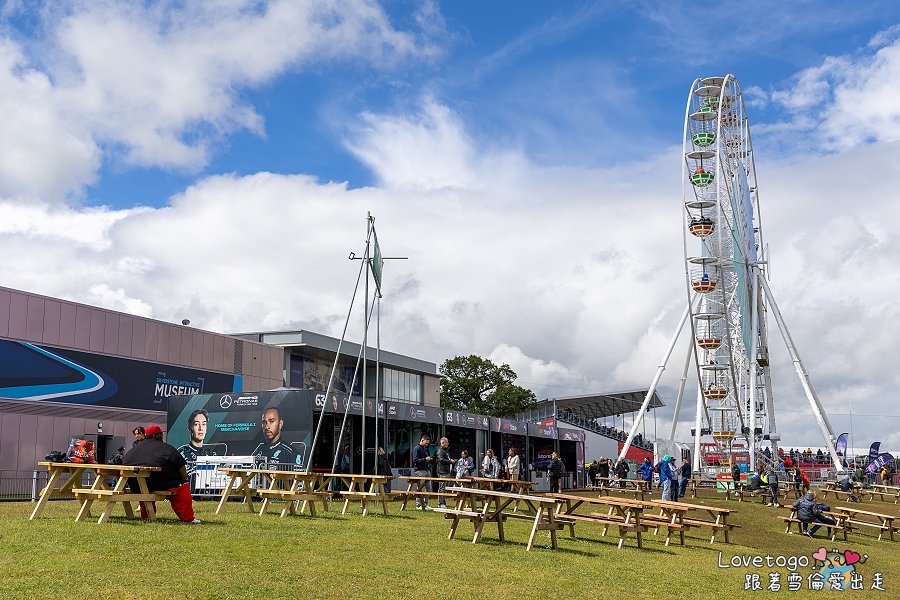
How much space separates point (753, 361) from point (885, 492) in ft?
35.4

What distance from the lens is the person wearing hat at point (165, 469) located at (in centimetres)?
1209


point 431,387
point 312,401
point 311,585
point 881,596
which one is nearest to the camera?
point 311,585

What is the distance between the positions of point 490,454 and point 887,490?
26962mm

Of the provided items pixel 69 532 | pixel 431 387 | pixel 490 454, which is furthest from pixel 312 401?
pixel 431 387

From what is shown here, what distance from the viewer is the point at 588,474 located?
138ft

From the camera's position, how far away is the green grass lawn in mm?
8008

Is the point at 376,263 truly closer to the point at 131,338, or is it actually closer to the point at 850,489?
the point at 131,338

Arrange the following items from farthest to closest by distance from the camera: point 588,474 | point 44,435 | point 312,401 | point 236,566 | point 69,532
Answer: point 588,474, point 44,435, point 312,401, point 69,532, point 236,566

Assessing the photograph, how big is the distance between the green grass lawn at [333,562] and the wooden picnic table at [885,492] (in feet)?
77.9

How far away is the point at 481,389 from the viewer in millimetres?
74062

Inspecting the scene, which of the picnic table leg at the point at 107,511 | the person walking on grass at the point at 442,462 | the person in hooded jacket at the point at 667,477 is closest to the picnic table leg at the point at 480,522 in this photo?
the picnic table leg at the point at 107,511

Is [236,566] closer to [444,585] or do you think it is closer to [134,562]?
[134,562]

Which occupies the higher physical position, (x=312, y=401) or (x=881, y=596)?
(x=312, y=401)

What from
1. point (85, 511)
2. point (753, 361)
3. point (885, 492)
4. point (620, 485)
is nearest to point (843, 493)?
point (885, 492)
